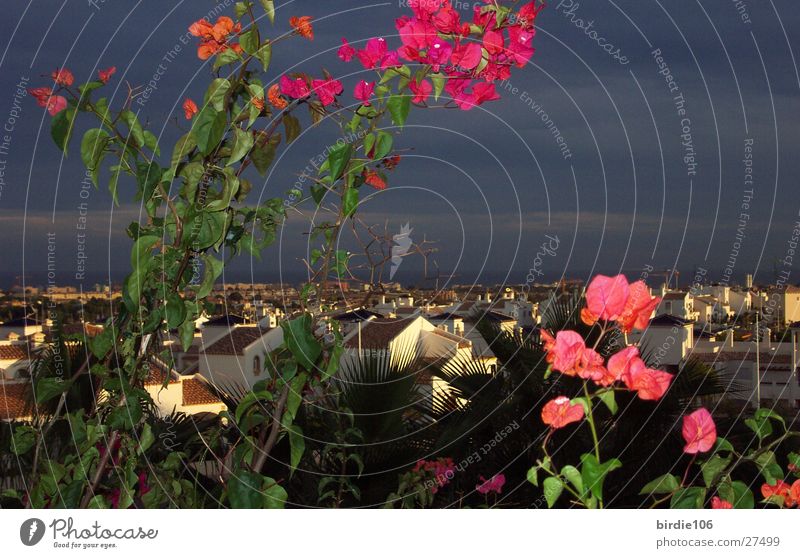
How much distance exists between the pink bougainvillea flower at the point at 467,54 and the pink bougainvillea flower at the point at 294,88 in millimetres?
254

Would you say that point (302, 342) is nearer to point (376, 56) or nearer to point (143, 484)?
point (376, 56)

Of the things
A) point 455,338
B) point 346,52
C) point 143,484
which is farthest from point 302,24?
point 455,338

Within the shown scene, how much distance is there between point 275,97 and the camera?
149cm

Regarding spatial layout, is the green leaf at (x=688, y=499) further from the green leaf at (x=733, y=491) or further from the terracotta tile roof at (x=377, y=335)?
the terracotta tile roof at (x=377, y=335)

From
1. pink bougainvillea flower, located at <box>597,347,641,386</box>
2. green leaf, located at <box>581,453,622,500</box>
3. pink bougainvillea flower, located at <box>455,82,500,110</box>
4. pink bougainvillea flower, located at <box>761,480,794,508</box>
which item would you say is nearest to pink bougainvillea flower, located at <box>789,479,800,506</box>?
pink bougainvillea flower, located at <box>761,480,794,508</box>

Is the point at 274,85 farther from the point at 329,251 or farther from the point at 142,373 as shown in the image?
the point at 142,373

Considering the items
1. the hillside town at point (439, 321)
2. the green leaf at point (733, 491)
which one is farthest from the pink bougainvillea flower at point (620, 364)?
A: the green leaf at point (733, 491)

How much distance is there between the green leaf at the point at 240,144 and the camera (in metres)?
1.31

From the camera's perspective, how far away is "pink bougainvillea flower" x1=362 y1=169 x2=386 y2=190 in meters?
1.50

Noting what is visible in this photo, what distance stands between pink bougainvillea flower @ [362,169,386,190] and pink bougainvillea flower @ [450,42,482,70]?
0.73ft

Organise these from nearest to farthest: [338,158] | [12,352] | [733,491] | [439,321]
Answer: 1. [338,158]
2. [733,491]
3. [439,321]
4. [12,352]

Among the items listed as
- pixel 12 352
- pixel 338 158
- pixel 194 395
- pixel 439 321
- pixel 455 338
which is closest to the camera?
pixel 338 158

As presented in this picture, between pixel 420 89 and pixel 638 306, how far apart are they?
476mm

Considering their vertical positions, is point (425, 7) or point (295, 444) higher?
point (425, 7)
